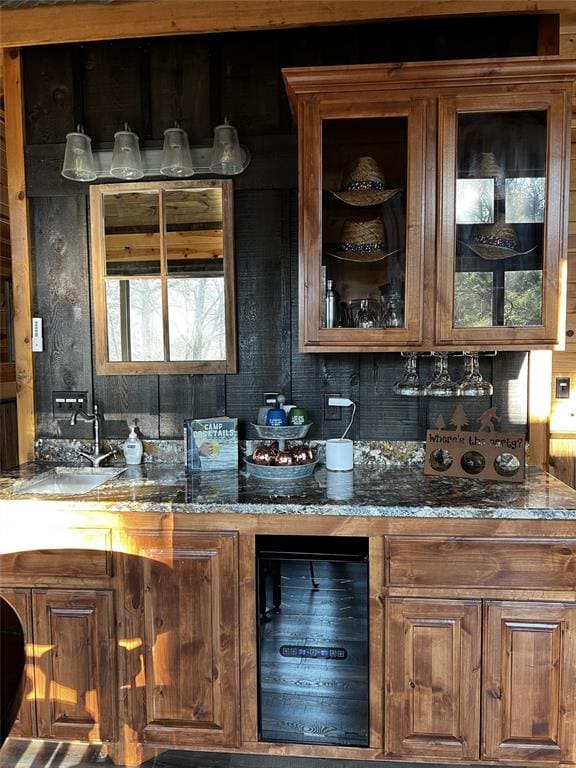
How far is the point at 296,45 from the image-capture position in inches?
84.6

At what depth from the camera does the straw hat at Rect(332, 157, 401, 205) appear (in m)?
1.86

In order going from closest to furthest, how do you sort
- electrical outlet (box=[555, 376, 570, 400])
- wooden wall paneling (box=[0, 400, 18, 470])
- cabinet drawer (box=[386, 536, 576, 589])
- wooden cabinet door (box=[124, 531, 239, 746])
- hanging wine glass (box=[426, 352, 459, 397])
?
cabinet drawer (box=[386, 536, 576, 589]) → wooden cabinet door (box=[124, 531, 239, 746]) → hanging wine glass (box=[426, 352, 459, 397]) → electrical outlet (box=[555, 376, 570, 400]) → wooden wall paneling (box=[0, 400, 18, 470])

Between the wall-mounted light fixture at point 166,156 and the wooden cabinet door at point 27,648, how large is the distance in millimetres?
1630

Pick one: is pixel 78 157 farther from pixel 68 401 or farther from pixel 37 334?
pixel 68 401

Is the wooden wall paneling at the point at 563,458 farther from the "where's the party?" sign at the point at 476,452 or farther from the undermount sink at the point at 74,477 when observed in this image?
the undermount sink at the point at 74,477

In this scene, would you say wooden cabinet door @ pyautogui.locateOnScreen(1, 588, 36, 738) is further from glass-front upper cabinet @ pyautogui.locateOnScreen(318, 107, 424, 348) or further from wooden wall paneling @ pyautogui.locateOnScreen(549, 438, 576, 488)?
wooden wall paneling @ pyautogui.locateOnScreen(549, 438, 576, 488)

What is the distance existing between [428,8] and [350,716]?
8.38ft

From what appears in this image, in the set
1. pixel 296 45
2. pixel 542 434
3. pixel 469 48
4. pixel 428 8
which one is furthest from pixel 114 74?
pixel 542 434

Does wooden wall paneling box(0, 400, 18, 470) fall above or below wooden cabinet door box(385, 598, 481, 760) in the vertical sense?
above

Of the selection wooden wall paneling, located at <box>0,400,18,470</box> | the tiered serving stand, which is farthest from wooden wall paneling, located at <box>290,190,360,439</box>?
wooden wall paneling, located at <box>0,400,18,470</box>

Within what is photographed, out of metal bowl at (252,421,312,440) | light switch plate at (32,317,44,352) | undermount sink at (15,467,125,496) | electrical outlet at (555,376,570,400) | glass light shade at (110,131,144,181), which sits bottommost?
undermount sink at (15,467,125,496)

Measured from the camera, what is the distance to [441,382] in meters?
2.06

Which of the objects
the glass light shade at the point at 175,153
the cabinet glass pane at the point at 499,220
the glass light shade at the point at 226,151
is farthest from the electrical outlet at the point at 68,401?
the cabinet glass pane at the point at 499,220

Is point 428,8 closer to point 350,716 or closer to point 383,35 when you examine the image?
point 383,35
